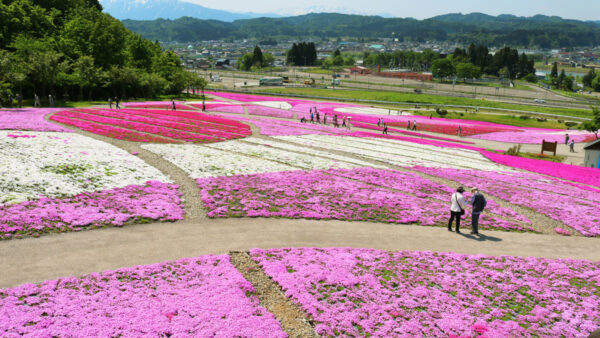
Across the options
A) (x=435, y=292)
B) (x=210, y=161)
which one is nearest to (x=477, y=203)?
(x=435, y=292)

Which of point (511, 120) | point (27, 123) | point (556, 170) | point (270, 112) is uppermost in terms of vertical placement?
point (270, 112)

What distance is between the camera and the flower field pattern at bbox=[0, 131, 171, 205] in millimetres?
24969

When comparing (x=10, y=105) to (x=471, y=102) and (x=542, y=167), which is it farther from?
(x=471, y=102)

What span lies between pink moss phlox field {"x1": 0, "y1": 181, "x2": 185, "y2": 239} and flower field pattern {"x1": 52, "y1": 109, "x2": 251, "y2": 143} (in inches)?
778

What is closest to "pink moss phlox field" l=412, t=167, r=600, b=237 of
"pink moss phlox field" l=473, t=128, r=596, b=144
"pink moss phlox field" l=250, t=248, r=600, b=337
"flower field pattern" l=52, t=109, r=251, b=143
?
"pink moss phlox field" l=250, t=248, r=600, b=337

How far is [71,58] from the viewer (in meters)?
90.4

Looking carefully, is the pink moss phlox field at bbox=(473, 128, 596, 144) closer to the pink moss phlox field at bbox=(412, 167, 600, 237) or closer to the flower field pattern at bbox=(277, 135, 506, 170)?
the flower field pattern at bbox=(277, 135, 506, 170)

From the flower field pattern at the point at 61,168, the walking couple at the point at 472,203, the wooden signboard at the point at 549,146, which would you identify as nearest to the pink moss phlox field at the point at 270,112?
the wooden signboard at the point at 549,146

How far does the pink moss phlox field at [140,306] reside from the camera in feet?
42.4

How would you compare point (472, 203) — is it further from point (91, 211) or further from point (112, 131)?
point (112, 131)

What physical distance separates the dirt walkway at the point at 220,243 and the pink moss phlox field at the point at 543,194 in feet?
11.3

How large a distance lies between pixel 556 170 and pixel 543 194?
13881 millimetres

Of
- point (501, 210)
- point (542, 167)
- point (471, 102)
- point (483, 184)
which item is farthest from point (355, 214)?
point (471, 102)

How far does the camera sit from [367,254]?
20031mm
